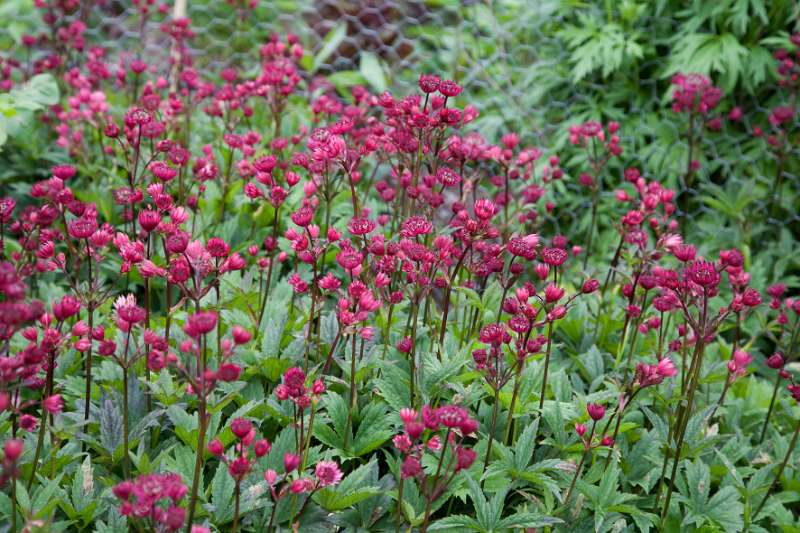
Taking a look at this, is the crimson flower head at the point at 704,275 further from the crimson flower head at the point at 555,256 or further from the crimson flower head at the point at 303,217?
the crimson flower head at the point at 303,217

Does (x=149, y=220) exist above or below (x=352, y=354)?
above

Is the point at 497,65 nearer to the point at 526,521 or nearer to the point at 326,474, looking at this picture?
the point at 526,521

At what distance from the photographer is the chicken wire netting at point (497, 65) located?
3426 millimetres

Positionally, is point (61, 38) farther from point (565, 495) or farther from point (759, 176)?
point (759, 176)

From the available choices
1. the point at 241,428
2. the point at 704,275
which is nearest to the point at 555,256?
the point at 704,275

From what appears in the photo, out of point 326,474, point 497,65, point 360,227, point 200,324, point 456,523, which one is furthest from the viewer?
point 497,65

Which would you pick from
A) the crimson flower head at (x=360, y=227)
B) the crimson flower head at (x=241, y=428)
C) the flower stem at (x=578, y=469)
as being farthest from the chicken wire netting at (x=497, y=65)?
the crimson flower head at (x=241, y=428)

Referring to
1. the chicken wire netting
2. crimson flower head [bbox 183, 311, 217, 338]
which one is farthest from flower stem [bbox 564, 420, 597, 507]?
the chicken wire netting

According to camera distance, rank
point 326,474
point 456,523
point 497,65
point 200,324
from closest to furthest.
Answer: point 200,324 < point 326,474 < point 456,523 < point 497,65

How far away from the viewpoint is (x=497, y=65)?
4129mm

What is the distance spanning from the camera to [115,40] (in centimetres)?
515

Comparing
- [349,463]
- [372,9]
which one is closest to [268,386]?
[349,463]

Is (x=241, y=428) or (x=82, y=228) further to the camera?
(x=82, y=228)

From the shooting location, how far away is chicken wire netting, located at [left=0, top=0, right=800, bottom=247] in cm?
343
